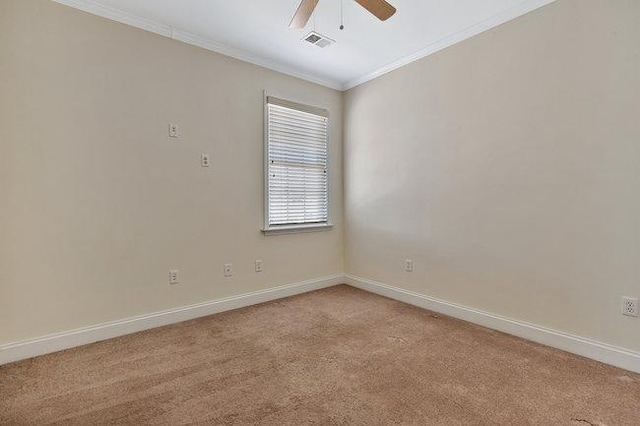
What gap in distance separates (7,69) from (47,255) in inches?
51.8

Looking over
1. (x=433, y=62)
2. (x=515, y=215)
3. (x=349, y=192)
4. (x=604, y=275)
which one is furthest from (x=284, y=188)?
(x=604, y=275)

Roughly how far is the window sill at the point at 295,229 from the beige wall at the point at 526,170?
0.77m

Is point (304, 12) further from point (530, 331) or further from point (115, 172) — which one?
point (530, 331)

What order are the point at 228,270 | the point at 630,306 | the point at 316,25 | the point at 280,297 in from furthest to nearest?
the point at 280,297 < the point at 228,270 < the point at 316,25 < the point at 630,306

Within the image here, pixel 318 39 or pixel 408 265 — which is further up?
pixel 318 39

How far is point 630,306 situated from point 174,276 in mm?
3456

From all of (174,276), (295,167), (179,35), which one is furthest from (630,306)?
(179,35)

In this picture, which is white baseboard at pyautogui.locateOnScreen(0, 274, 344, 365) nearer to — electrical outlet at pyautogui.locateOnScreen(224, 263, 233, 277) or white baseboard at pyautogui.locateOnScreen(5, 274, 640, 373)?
white baseboard at pyautogui.locateOnScreen(5, 274, 640, 373)

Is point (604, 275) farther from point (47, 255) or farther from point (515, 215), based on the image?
point (47, 255)

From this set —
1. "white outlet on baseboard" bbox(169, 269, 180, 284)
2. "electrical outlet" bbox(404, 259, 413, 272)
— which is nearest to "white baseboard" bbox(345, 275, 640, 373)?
"electrical outlet" bbox(404, 259, 413, 272)

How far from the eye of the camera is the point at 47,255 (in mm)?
2322

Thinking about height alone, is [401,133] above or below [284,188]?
above

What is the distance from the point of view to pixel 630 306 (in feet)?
6.76

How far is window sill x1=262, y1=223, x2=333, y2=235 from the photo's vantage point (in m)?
3.51
